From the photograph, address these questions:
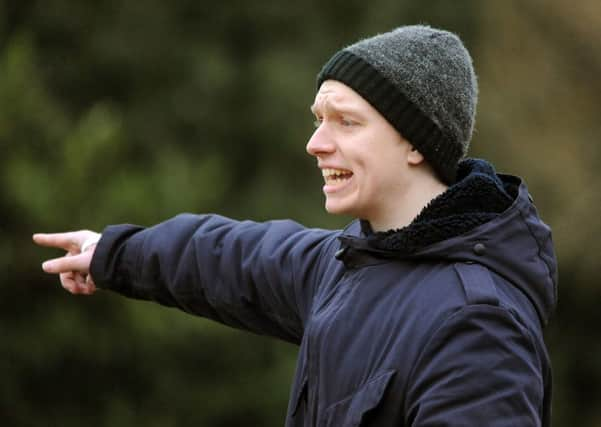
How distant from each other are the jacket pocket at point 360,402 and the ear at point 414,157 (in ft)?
1.33

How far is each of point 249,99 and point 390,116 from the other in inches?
181

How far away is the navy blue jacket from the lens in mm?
1764

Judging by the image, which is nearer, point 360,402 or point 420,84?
point 360,402

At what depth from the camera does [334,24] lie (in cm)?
695

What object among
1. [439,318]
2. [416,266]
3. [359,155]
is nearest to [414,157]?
[359,155]

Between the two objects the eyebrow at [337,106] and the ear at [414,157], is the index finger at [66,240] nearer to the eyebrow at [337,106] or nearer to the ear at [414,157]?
the eyebrow at [337,106]

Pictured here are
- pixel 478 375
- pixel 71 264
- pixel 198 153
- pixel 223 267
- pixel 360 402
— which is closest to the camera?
pixel 478 375

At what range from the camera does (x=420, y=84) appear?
201cm

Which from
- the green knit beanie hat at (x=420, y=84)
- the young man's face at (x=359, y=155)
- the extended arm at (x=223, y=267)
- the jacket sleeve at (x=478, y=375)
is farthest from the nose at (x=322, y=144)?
the jacket sleeve at (x=478, y=375)

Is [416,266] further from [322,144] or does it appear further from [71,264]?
[71,264]

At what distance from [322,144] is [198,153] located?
14.6 feet

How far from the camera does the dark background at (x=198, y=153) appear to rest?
5.57 metres

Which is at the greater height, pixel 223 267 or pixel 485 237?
pixel 485 237

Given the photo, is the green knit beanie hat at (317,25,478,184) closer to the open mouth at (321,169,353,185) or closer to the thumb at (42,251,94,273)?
the open mouth at (321,169,353,185)
